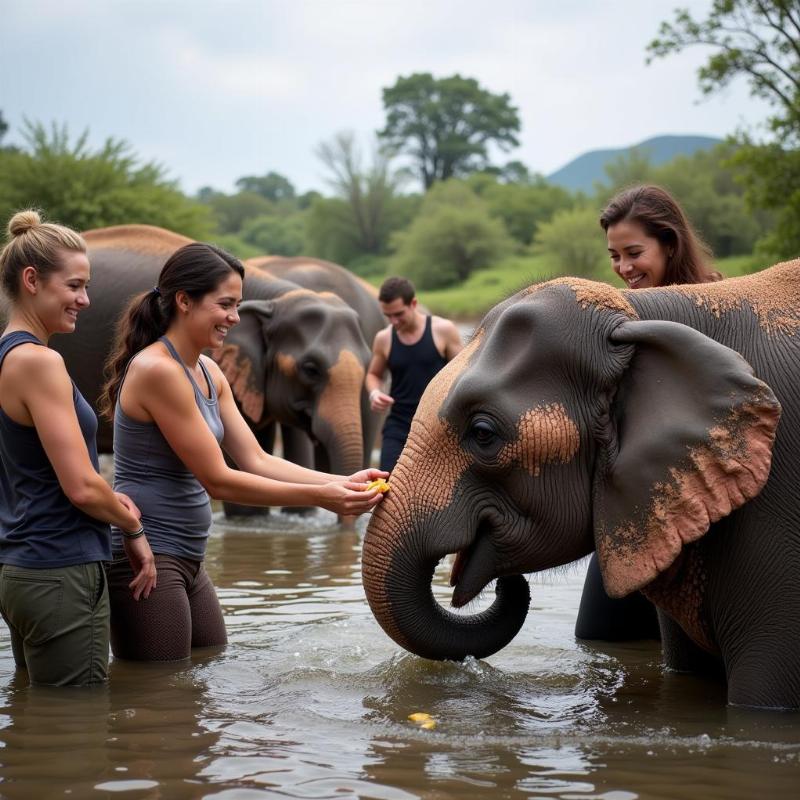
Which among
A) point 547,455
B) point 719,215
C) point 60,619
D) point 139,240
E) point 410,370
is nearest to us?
point 547,455

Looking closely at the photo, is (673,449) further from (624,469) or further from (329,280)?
(329,280)

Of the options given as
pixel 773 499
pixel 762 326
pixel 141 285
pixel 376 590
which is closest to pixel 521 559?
pixel 376 590

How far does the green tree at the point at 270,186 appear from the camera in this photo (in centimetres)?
16938

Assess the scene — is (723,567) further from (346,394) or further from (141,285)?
(141,285)

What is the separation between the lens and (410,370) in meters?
10.9

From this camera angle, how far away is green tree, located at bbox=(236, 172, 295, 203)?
16938 cm

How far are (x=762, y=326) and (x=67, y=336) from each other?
9.03 metres

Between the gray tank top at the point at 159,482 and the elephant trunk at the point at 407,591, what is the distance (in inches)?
47.5

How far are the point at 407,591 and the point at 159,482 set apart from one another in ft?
4.97

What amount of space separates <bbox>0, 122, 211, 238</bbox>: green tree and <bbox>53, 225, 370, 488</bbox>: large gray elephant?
16.2 metres

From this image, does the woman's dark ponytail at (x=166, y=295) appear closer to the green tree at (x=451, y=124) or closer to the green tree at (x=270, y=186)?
the green tree at (x=451, y=124)

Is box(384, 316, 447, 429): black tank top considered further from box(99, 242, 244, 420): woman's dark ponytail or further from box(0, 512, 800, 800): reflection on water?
box(99, 242, 244, 420): woman's dark ponytail

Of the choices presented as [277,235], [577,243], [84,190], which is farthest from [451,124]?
[84,190]

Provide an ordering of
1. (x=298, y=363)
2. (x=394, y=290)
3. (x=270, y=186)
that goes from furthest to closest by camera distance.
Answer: (x=270, y=186) → (x=298, y=363) → (x=394, y=290)
